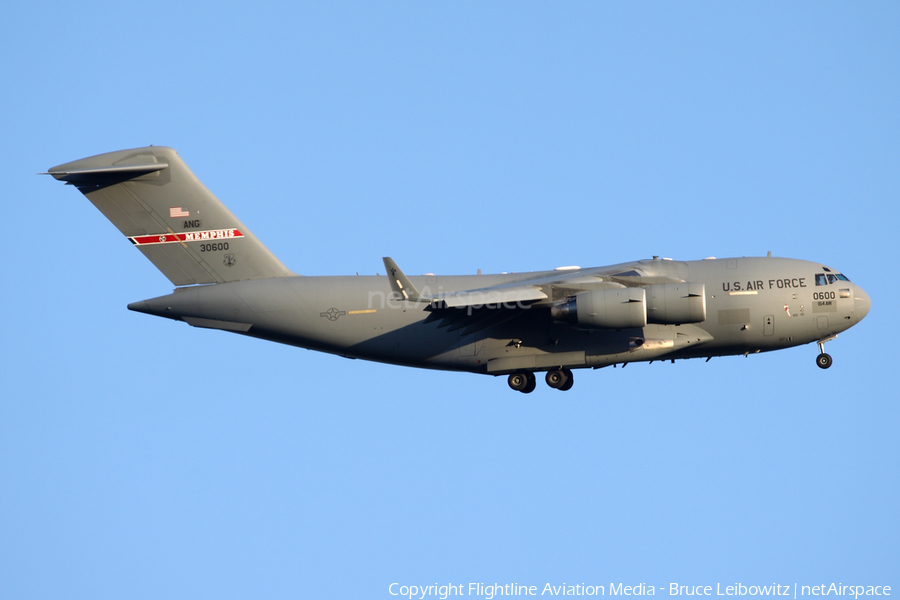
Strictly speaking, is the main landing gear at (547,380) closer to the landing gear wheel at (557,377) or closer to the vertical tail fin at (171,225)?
the landing gear wheel at (557,377)

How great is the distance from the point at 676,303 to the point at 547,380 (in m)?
2.99

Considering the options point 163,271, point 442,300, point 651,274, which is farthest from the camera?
point 163,271

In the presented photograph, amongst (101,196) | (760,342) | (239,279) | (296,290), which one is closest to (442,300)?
(296,290)

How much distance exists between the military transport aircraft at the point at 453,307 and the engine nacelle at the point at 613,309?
0.36 ft

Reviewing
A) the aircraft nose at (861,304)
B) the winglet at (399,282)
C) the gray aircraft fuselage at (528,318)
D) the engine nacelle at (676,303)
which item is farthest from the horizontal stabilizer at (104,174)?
the aircraft nose at (861,304)

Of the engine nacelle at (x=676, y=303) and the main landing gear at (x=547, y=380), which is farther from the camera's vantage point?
the main landing gear at (x=547, y=380)

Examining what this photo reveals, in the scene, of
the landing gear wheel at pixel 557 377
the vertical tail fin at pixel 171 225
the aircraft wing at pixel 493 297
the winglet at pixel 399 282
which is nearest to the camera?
the winglet at pixel 399 282

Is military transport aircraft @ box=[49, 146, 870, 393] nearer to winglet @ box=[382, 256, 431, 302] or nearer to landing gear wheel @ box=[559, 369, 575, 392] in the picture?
landing gear wheel @ box=[559, 369, 575, 392]

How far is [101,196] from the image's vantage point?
18.5m

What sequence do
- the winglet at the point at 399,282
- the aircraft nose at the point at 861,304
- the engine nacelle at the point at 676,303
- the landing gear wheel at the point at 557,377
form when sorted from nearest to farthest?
the winglet at the point at 399,282 < the engine nacelle at the point at 676,303 < the aircraft nose at the point at 861,304 < the landing gear wheel at the point at 557,377

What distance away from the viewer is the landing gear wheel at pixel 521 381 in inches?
713

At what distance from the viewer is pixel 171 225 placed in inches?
734

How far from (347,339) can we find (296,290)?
1.31 m

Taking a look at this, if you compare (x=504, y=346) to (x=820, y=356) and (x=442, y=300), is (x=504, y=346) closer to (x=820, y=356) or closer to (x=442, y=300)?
(x=442, y=300)
